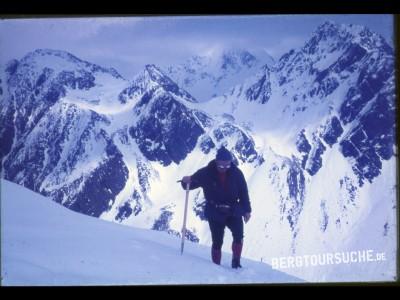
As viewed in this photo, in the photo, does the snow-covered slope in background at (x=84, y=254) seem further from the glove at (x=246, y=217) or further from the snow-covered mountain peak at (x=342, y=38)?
the snow-covered mountain peak at (x=342, y=38)

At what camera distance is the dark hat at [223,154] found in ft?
13.6

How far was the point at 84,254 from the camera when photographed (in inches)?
159

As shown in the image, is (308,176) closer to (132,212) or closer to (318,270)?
(318,270)

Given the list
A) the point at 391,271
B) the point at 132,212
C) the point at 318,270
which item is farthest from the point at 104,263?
the point at 391,271

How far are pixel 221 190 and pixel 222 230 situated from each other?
0.95 ft

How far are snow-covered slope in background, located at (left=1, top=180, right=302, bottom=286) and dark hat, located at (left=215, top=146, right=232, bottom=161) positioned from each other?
66 centimetres

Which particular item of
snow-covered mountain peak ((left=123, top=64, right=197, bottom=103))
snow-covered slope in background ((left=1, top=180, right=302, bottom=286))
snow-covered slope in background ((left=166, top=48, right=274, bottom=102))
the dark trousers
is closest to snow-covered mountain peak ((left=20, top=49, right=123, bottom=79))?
snow-covered mountain peak ((left=123, top=64, right=197, bottom=103))

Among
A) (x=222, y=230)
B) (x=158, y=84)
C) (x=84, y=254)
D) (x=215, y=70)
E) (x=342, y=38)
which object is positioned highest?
(x=342, y=38)

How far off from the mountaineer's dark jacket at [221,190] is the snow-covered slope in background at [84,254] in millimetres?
303

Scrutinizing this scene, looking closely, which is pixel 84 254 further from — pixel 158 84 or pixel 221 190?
pixel 158 84

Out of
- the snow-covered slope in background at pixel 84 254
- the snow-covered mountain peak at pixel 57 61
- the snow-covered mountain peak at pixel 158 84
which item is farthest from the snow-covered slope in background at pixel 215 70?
the snow-covered slope in background at pixel 84 254

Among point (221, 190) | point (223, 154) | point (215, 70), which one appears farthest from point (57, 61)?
point (221, 190)

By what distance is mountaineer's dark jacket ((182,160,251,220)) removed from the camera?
4145 mm

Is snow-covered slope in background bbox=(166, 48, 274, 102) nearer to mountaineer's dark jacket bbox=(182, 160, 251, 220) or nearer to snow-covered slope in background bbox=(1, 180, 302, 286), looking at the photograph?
mountaineer's dark jacket bbox=(182, 160, 251, 220)
